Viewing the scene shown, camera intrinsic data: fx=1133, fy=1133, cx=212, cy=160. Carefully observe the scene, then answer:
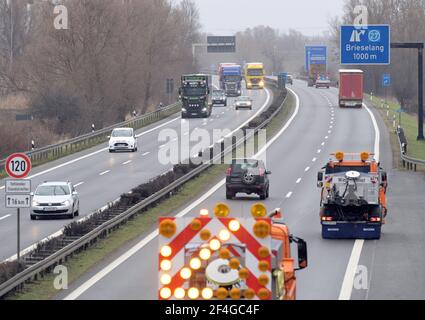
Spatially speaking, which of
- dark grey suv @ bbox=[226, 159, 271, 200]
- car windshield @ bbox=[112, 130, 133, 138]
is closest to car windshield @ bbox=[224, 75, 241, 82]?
car windshield @ bbox=[112, 130, 133, 138]

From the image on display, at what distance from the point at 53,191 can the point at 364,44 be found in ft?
86.8

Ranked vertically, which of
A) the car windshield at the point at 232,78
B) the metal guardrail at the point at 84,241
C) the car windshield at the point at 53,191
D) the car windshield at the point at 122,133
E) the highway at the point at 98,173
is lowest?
the highway at the point at 98,173

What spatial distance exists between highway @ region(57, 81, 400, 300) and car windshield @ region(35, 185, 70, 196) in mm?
Answer: 4097

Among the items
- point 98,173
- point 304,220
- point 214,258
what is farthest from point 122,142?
point 214,258

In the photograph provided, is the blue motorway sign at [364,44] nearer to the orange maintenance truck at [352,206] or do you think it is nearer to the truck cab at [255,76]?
the orange maintenance truck at [352,206]

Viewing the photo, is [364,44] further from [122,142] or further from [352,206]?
[352,206]

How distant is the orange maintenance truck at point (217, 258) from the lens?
12422mm

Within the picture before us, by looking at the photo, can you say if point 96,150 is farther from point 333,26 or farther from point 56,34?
point 333,26

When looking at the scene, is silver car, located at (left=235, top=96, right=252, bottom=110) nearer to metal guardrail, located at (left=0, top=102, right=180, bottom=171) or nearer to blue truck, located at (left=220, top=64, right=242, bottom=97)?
metal guardrail, located at (left=0, top=102, right=180, bottom=171)

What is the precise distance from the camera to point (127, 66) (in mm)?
92688

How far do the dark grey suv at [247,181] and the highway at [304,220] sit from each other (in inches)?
16.7

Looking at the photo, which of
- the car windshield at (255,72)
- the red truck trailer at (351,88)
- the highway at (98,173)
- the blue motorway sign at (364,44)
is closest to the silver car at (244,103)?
the red truck trailer at (351,88)

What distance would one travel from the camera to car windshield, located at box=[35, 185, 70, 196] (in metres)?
38.2

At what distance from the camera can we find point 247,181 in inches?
1638
